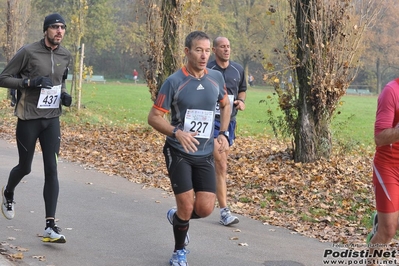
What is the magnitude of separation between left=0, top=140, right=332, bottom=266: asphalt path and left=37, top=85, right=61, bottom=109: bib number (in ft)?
4.82

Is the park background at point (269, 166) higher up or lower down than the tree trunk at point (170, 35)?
lower down

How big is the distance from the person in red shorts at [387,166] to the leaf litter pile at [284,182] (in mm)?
2368

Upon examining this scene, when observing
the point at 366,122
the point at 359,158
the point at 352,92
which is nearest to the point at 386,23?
the point at 352,92

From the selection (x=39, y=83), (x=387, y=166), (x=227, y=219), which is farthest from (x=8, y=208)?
(x=387, y=166)

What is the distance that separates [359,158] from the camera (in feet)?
45.0

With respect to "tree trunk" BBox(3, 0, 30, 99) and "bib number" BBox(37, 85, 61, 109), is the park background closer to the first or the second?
"tree trunk" BBox(3, 0, 30, 99)

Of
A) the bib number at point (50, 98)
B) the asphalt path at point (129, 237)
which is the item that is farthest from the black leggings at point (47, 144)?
the asphalt path at point (129, 237)

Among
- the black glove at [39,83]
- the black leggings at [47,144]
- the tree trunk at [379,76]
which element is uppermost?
the black glove at [39,83]

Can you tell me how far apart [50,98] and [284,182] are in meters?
4.84

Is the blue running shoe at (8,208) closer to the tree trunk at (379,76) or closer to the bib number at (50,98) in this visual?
the bib number at (50,98)

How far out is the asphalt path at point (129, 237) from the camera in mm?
6691

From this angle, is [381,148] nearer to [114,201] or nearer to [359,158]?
[114,201]

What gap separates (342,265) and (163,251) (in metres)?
1.82

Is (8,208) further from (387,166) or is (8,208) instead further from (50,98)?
(387,166)
